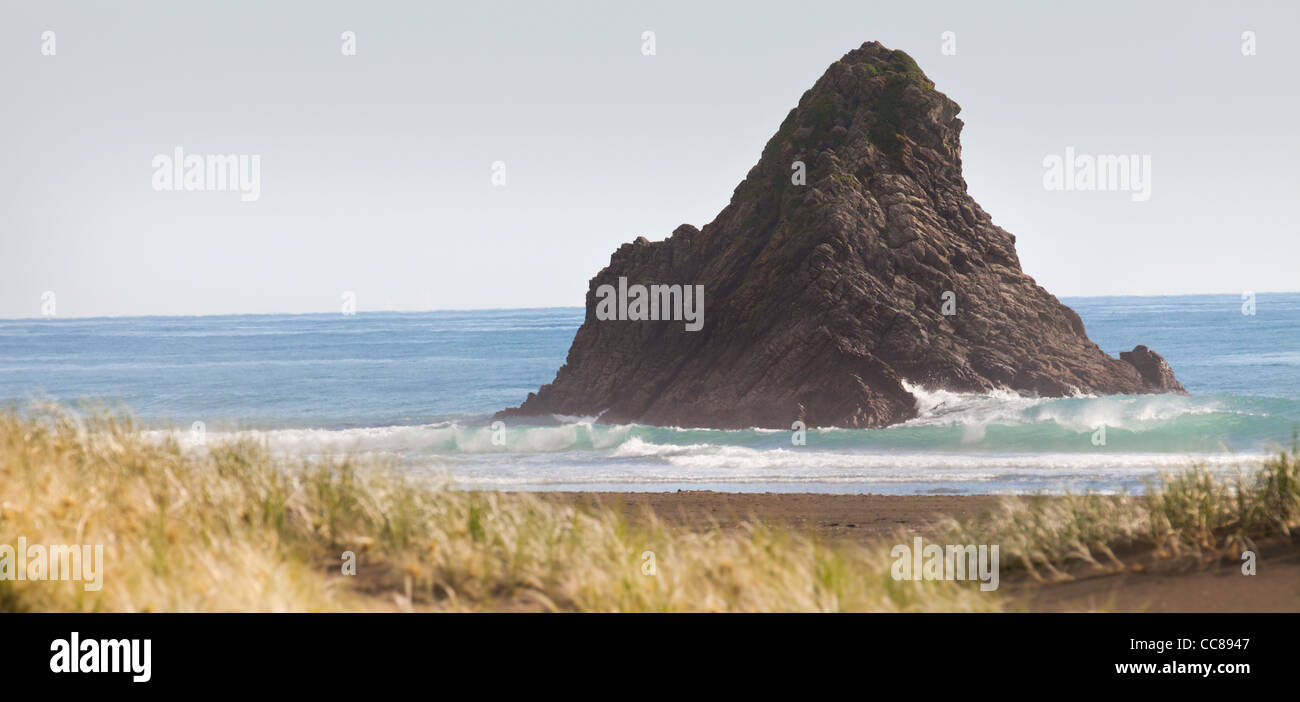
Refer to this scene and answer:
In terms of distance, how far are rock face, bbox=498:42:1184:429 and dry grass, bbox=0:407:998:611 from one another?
2095cm

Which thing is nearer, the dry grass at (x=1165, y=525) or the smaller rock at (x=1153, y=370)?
the dry grass at (x=1165, y=525)

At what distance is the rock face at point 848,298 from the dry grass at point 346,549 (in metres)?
20.9

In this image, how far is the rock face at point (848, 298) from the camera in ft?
94.6

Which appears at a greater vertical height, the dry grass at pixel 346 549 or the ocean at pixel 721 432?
the dry grass at pixel 346 549

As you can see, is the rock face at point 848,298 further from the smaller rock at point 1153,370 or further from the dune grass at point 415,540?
the dune grass at point 415,540

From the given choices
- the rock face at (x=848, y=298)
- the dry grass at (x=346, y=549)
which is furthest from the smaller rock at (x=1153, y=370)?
the dry grass at (x=346, y=549)

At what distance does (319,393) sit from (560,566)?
156 ft

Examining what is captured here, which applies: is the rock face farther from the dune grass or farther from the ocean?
the dune grass

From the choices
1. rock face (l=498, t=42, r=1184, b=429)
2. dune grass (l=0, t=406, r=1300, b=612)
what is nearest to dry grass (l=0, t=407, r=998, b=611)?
dune grass (l=0, t=406, r=1300, b=612)

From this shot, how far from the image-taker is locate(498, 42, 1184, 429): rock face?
28844 millimetres

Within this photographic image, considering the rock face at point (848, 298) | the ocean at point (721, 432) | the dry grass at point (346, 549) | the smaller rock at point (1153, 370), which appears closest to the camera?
the dry grass at point (346, 549)
